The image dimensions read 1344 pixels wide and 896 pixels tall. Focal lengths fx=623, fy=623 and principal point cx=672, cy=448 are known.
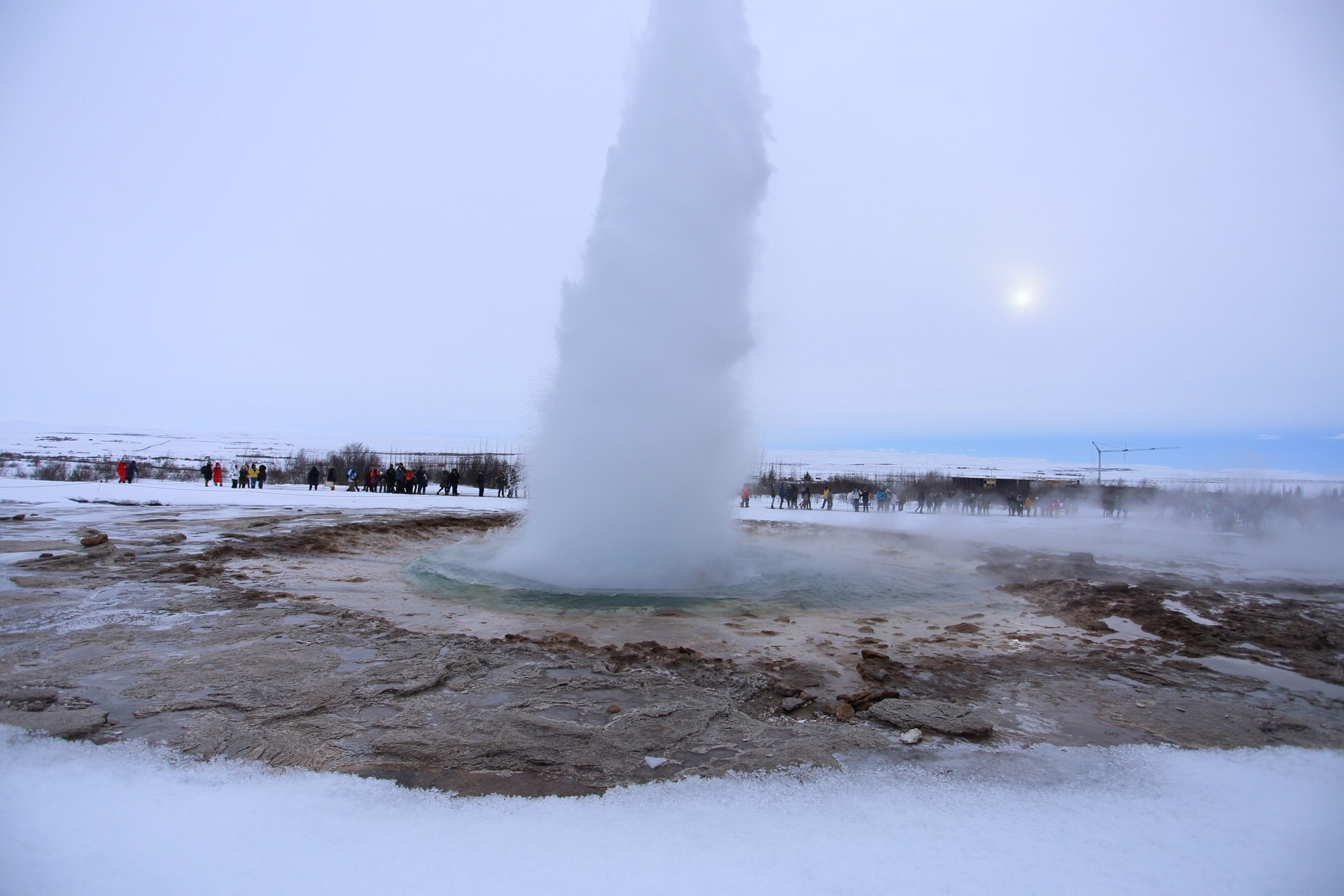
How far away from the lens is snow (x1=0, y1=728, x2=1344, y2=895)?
8.71 feet

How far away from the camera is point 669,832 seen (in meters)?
3.02

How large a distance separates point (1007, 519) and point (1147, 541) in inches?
303

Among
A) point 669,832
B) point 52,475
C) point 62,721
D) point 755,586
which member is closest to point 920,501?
point 755,586

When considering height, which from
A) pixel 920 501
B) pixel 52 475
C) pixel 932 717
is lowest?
pixel 932 717

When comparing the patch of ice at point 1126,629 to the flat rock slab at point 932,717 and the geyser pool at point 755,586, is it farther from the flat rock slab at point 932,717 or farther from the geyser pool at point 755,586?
the flat rock slab at point 932,717

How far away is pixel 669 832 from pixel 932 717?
2.40 metres

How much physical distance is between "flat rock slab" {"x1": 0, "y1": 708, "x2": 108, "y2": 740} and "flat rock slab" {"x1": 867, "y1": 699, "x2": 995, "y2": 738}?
508 cm

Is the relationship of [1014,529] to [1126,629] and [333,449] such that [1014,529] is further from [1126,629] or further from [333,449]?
[333,449]

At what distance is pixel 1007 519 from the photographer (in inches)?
1067

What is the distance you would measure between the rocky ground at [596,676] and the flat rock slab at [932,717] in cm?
2

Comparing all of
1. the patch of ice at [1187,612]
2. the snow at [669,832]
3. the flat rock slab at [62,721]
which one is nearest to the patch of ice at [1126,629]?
the patch of ice at [1187,612]

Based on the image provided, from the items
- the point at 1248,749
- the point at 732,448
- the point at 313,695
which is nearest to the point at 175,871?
the point at 313,695

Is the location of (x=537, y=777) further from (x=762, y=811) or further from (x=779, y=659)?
(x=779, y=659)

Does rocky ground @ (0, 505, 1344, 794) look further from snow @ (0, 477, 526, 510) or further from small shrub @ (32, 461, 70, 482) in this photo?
small shrub @ (32, 461, 70, 482)
